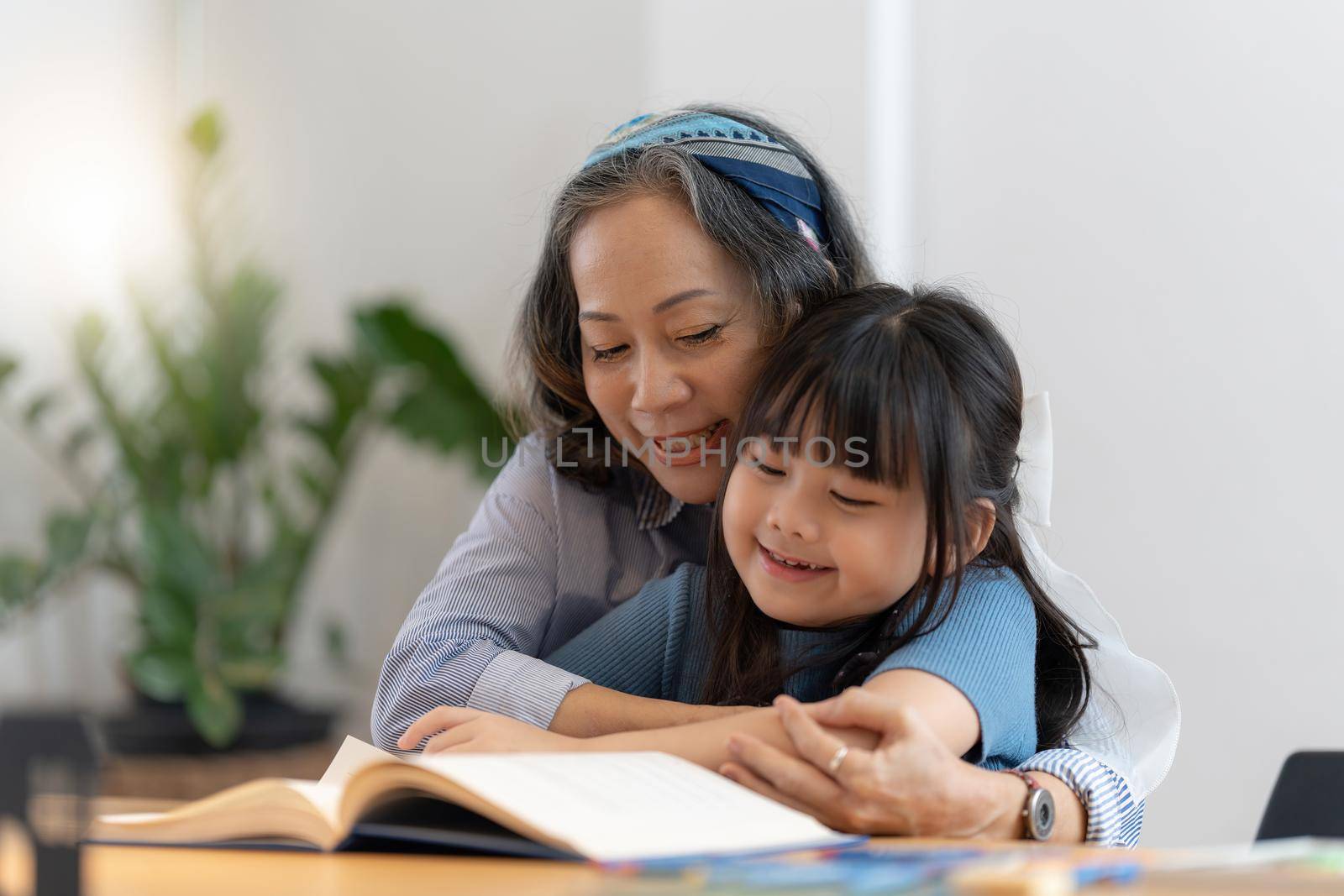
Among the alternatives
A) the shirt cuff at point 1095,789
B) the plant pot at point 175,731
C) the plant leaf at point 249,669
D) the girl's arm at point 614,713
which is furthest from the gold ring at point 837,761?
the plant pot at point 175,731

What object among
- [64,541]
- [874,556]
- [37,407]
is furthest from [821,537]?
[37,407]

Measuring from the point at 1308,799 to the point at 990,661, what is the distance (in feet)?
1.59

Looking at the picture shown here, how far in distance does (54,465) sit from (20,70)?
46.2 inches

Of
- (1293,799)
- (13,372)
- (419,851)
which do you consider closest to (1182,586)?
(1293,799)

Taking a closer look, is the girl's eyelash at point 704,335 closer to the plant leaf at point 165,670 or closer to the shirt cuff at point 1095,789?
the shirt cuff at point 1095,789

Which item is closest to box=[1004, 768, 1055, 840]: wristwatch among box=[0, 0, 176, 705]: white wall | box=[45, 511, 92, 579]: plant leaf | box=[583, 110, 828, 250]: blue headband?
box=[583, 110, 828, 250]: blue headband

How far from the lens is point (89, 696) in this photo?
12.8 feet

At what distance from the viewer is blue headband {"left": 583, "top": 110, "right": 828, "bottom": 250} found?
1.51 meters

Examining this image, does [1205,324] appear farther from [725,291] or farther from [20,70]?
[20,70]

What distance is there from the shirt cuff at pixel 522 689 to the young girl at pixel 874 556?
0.10m

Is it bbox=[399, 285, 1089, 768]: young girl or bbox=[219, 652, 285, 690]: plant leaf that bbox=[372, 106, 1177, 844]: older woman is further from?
bbox=[219, 652, 285, 690]: plant leaf

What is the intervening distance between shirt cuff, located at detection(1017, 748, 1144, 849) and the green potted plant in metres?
2.39

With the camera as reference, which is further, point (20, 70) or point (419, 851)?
point (20, 70)

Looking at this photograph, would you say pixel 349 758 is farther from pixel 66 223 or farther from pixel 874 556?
pixel 66 223
